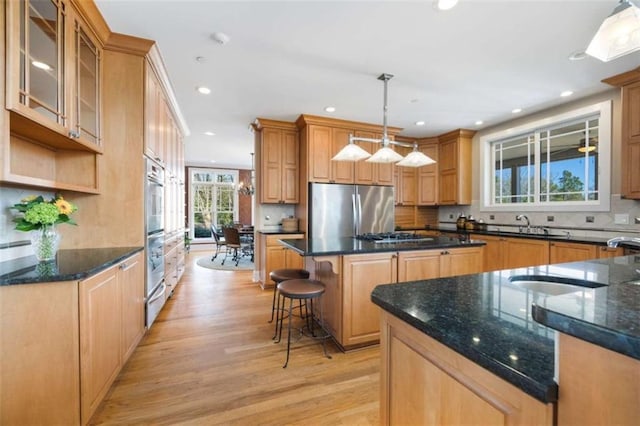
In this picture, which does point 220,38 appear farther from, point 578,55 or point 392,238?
point 578,55

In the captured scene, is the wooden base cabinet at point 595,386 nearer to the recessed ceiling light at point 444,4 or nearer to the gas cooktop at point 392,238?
the recessed ceiling light at point 444,4

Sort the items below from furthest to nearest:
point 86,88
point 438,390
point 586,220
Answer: point 586,220 < point 86,88 < point 438,390

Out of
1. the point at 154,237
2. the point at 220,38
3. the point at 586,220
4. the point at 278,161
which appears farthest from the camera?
the point at 278,161

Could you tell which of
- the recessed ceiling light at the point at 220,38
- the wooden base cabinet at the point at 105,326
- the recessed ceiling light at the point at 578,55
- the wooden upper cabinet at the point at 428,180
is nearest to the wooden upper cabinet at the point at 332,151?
the wooden upper cabinet at the point at 428,180

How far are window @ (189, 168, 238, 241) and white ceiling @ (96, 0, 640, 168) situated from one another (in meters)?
5.02

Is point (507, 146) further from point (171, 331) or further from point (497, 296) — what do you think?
point (171, 331)

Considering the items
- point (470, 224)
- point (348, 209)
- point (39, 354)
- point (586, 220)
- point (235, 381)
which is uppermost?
point (348, 209)

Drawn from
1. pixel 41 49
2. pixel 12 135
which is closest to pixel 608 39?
pixel 41 49

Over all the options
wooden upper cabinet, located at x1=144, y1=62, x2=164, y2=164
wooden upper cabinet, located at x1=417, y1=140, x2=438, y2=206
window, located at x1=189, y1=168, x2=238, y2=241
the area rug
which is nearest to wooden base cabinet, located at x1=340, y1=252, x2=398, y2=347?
wooden upper cabinet, located at x1=144, y1=62, x2=164, y2=164

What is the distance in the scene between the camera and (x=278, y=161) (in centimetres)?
457

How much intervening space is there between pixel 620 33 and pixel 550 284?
3.85 ft

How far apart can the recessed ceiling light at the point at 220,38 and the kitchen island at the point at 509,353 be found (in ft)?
7.69

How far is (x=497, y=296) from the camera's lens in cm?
106

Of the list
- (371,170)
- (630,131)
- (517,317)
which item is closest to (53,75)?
(517,317)
